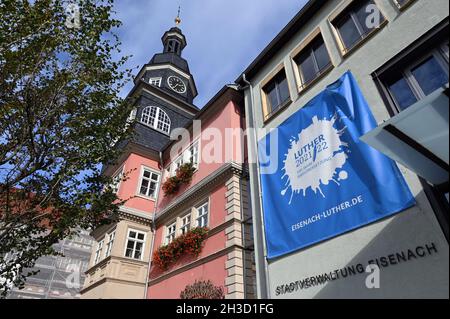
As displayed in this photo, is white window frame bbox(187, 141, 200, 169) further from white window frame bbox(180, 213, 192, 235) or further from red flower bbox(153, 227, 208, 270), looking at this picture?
red flower bbox(153, 227, 208, 270)

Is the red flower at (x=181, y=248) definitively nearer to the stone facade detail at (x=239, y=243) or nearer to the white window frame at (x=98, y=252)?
the stone facade detail at (x=239, y=243)

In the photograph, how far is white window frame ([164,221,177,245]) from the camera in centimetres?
1478

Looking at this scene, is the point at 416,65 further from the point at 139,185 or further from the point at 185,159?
the point at 139,185

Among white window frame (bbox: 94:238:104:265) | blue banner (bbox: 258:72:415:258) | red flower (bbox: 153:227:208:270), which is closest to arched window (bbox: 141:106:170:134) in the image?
white window frame (bbox: 94:238:104:265)

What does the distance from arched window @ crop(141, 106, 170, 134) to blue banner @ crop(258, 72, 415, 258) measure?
13.0 m

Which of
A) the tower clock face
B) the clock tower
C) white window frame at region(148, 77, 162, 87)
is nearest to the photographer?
the clock tower

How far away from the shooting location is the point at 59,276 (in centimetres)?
4144

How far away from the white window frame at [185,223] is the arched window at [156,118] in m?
8.66

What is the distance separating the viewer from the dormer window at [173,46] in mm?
31594

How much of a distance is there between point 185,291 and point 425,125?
406 inches

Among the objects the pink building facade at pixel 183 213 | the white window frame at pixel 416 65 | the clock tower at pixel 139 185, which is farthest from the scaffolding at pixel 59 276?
the white window frame at pixel 416 65

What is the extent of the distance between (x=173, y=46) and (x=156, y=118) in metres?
13.6

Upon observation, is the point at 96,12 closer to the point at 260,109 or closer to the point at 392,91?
the point at 260,109
